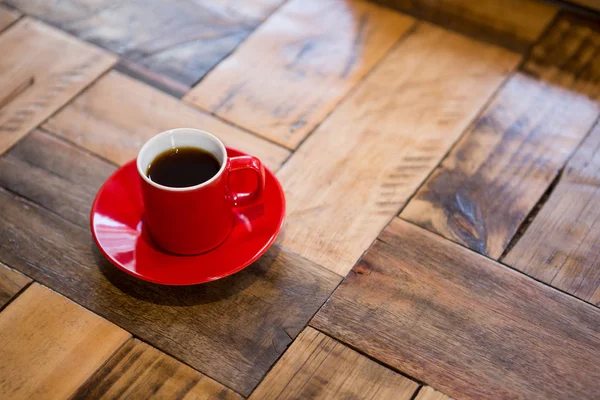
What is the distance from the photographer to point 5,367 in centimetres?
71

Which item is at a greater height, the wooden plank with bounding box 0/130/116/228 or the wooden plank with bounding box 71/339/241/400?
the wooden plank with bounding box 0/130/116/228

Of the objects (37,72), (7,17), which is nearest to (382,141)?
(37,72)

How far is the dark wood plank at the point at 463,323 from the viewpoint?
71cm

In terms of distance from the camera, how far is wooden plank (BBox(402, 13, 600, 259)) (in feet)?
2.78

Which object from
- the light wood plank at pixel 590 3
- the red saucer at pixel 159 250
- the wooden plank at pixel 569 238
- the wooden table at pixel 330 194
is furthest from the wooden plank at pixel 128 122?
the light wood plank at pixel 590 3

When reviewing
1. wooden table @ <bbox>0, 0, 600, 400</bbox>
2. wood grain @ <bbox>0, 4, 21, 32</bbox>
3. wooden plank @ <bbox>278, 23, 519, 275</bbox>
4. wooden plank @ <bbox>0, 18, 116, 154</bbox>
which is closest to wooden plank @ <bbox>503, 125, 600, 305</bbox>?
wooden table @ <bbox>0, 0, 600, 400</bbox>

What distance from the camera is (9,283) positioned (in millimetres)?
773

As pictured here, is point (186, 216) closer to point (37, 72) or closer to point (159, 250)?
point (159, 250)

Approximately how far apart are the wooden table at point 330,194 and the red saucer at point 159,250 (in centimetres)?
5

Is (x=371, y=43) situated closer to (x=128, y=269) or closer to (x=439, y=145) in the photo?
(x=439, y=145)

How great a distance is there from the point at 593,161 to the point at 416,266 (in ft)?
0.99

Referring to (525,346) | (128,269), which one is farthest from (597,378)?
(128,269)

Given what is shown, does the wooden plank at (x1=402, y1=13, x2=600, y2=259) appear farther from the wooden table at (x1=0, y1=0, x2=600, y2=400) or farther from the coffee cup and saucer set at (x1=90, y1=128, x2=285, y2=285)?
the coffee cup and saucer set at (x1=90, y1=128, x2=285, y2=285)

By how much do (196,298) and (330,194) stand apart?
0.71 feet
